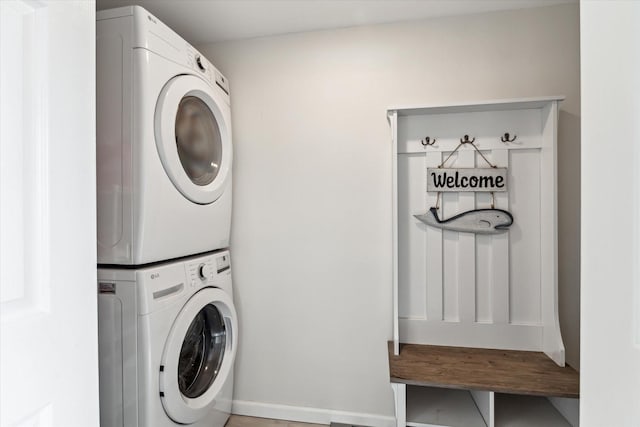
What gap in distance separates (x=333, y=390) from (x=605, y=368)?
1.78m

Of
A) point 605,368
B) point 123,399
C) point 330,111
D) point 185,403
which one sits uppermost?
point 330,111

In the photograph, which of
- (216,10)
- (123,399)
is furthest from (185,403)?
(216,10)

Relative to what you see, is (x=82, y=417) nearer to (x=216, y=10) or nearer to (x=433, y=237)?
(x=433, y=237)

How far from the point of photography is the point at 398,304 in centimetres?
187

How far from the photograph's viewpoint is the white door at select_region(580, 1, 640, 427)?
393 mm

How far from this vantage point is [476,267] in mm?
1819

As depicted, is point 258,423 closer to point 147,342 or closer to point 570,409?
point 147,342

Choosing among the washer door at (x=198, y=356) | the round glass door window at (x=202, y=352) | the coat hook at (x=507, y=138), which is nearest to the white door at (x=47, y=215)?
the washer door at (x=198, y=356)

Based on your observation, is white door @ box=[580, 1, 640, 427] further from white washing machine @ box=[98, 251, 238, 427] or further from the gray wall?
the gray wall

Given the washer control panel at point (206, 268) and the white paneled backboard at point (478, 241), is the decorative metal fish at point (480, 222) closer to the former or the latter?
the white paneled backboard at point (478, 241)

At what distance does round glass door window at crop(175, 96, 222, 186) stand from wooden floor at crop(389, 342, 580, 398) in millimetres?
1313

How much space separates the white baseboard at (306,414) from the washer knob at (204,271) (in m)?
0.94

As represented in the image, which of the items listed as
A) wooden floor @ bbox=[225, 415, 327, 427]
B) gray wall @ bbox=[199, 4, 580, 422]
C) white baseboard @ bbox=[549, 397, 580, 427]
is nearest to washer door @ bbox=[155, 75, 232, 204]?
gray wall @ bbox=[199, 4, 580, 422]

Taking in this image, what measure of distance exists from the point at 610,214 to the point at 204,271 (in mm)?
1569
